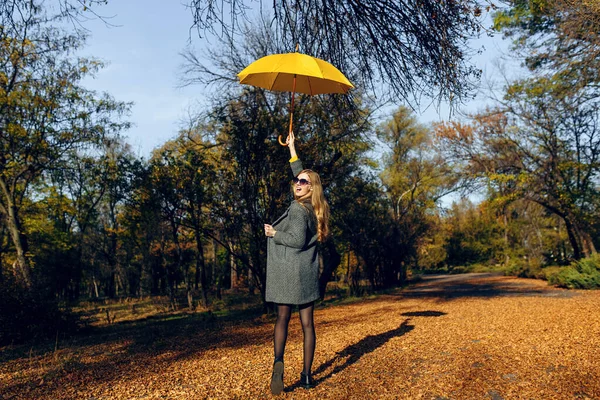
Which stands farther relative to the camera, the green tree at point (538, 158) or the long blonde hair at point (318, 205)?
the green tree at point (538, 158)

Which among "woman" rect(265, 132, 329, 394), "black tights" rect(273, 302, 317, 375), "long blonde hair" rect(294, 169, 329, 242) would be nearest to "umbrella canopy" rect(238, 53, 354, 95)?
"long blonde hair" rect(294, 169, 329, 242)

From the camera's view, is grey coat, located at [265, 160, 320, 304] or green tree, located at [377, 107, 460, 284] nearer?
grey coat, located at [265, 160, 320, 304]

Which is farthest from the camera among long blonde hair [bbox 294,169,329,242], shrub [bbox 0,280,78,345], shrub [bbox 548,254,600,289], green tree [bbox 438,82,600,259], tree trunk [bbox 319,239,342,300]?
green tree [bbox 438,82,600,259]

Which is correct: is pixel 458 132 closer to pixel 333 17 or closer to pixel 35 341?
pixel 333 17

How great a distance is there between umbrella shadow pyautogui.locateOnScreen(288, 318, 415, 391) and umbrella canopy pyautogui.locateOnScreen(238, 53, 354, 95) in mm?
2745

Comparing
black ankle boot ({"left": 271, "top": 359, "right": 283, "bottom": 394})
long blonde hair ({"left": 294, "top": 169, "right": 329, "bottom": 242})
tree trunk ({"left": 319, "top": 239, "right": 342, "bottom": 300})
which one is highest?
long blonde hair ({"left": 294, "top": 169, "right": 329, "bottom": 242})

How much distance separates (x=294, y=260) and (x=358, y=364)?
151 cm

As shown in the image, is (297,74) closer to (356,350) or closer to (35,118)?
(356,350)

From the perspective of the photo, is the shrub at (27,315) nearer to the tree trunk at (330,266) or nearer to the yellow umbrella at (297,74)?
the tree trunk at (330,266)

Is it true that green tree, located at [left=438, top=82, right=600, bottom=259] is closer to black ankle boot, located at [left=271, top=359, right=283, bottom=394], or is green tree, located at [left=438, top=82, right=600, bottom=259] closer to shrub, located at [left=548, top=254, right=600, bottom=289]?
shrub, located at [left=548, top=254, right=600, bottom=289]

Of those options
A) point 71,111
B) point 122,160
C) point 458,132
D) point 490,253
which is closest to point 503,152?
point 458,132

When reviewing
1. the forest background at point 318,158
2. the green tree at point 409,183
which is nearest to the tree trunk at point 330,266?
the forest background at point 318,158

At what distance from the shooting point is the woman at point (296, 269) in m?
3.41

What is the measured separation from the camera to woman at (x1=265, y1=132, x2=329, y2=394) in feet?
11.2
